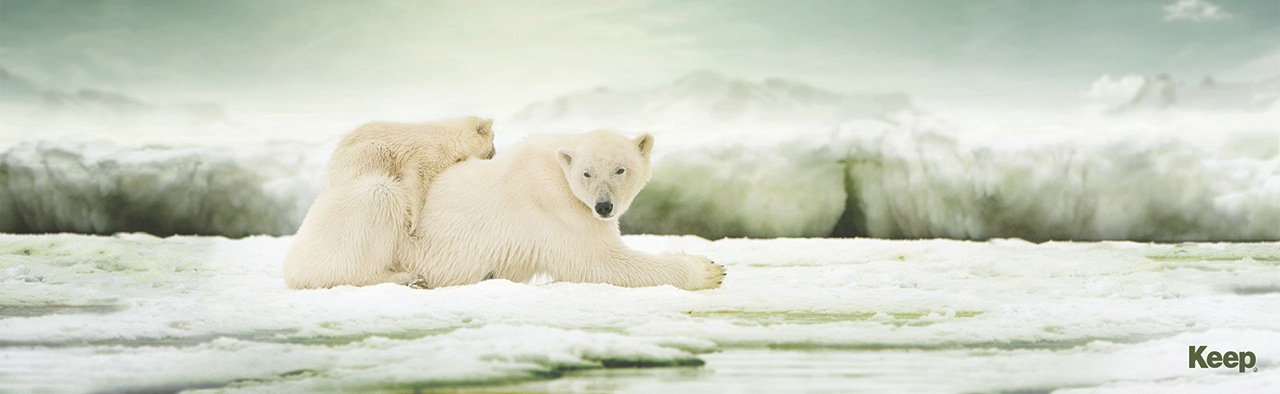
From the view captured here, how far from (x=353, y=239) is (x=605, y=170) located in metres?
0.92

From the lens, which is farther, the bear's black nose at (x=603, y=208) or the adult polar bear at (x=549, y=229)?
the adult polar bear at (x=549, y=229)

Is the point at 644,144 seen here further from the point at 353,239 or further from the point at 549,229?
the point at 353,239

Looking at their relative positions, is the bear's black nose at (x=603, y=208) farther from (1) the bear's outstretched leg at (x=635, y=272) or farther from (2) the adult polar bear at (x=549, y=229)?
(1) the bear's outstretched leg at (x=635, y=272)

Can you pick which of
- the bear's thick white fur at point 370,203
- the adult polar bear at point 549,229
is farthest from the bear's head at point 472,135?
the adult polar bear at point 549,229

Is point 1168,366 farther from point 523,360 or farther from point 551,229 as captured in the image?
point 551,229

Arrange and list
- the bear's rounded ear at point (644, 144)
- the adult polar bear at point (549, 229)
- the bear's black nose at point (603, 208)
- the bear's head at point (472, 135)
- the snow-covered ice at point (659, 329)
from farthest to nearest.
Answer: the bear's head at point (472, 135), the bear's rounded ear at point (644, 144), the adult polar bear at point (549, 229), the bear's black nose at point (603, 208), the snow-covered ice at point (659, 329)

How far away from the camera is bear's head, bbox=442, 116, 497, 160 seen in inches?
151

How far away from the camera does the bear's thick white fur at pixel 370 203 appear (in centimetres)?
346

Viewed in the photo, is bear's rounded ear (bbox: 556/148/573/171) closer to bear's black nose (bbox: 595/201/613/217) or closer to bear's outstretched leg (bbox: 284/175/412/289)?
bear's black nose (bbox: 595/201/613/217)

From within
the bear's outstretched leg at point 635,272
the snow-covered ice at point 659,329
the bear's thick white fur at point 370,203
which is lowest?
the snow-covered ice at point 659,329

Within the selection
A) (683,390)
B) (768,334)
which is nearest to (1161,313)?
(768,334)

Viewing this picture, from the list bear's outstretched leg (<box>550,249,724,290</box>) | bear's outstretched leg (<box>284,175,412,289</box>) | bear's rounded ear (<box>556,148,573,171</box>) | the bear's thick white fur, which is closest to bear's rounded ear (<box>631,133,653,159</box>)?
bear's rounded ear (<box>556,148,573,171</box>)

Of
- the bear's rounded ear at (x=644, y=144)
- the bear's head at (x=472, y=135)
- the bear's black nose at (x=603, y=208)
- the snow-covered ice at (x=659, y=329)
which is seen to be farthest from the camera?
the bear's head at (x=472, y=135)

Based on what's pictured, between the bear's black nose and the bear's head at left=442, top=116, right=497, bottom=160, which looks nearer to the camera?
the bear's black nose
